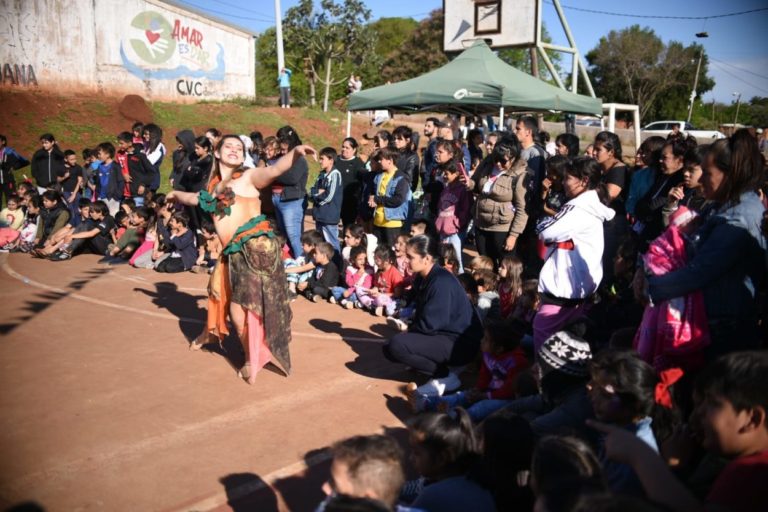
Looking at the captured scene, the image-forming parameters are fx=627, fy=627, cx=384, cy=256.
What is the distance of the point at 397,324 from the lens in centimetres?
680

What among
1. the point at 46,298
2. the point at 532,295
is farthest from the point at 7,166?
the point at 532,295

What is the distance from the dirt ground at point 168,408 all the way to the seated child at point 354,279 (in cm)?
31

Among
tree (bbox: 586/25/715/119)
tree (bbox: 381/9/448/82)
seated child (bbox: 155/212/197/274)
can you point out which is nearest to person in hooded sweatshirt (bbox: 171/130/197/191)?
seated child (bbox: 155/212/197/274)

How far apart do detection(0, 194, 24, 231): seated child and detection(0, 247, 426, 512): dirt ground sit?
408 cm

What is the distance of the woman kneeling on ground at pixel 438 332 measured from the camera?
509 cm

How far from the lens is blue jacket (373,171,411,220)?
8219 mm

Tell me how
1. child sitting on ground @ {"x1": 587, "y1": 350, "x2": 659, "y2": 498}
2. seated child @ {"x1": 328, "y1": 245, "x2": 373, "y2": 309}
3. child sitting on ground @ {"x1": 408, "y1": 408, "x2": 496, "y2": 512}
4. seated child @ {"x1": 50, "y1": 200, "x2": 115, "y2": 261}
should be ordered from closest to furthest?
child sitting on ground @ {"x1": 408, "y1": 408, "x2": 496, "y2": 512}, child sitting on ground @ {"x1": 587, "y1": 350, "x2": 659, "y2": 498}, seated child @ {"x1": 328, "y1": 245, "x2": 373, "y2": 309}, seated child @ {"x1": 50, "y1": 200, "x2": 115, "y2": 261}

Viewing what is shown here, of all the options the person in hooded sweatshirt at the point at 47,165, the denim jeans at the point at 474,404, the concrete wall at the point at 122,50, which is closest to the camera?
the denim jeans at the point at 474,404

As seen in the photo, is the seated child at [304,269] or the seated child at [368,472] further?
the seated child at [304,269]

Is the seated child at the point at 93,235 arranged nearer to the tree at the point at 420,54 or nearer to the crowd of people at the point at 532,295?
the crowd of people at the point at 532,295

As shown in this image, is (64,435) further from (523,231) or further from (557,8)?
(557,8)

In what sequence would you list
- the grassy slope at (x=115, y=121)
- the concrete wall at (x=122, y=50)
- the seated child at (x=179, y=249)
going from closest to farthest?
the seated child at (x=179, y=249) < the grassy slope at (x=115, y=121) < the concrete wall at (x=122, y=50)

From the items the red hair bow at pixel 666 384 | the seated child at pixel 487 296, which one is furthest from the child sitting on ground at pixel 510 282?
the red hair bow at pixel 666 384

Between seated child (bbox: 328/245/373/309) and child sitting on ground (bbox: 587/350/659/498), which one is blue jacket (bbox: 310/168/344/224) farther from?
child sitting on ground (bbox: 587/350/659/498)
